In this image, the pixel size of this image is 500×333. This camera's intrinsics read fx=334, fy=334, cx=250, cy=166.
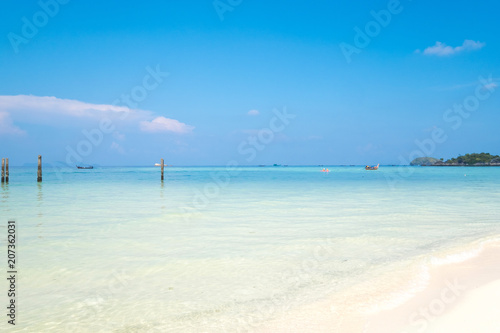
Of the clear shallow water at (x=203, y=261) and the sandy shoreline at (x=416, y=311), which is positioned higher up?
the sandy shoreline at (x=416, y=311)

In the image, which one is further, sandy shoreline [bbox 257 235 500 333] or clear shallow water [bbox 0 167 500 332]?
clear shallow water [bbox 0 167 500 332]

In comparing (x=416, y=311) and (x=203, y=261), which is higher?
(x=416, y=311)

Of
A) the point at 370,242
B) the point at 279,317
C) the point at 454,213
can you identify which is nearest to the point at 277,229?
the point at 370,242

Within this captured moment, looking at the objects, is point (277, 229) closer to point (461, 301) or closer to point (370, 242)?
point (370, 242)

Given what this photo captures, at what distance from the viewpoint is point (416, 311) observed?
479 centimetres

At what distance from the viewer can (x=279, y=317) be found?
484 centimetres

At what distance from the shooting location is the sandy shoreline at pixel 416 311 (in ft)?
14.1

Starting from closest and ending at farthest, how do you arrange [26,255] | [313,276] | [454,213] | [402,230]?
[313,276] < [26,255] < [402,230] < [454,213]

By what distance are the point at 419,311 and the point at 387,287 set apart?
116cm

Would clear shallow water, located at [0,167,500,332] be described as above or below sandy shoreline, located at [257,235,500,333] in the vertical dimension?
below

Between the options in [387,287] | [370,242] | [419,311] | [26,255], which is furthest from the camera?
[370,242]

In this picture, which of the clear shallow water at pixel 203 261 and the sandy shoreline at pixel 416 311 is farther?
the clear shallow water at pixel 203 261

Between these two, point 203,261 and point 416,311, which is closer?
point 416,311

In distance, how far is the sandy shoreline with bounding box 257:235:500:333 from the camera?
429 centimetres
